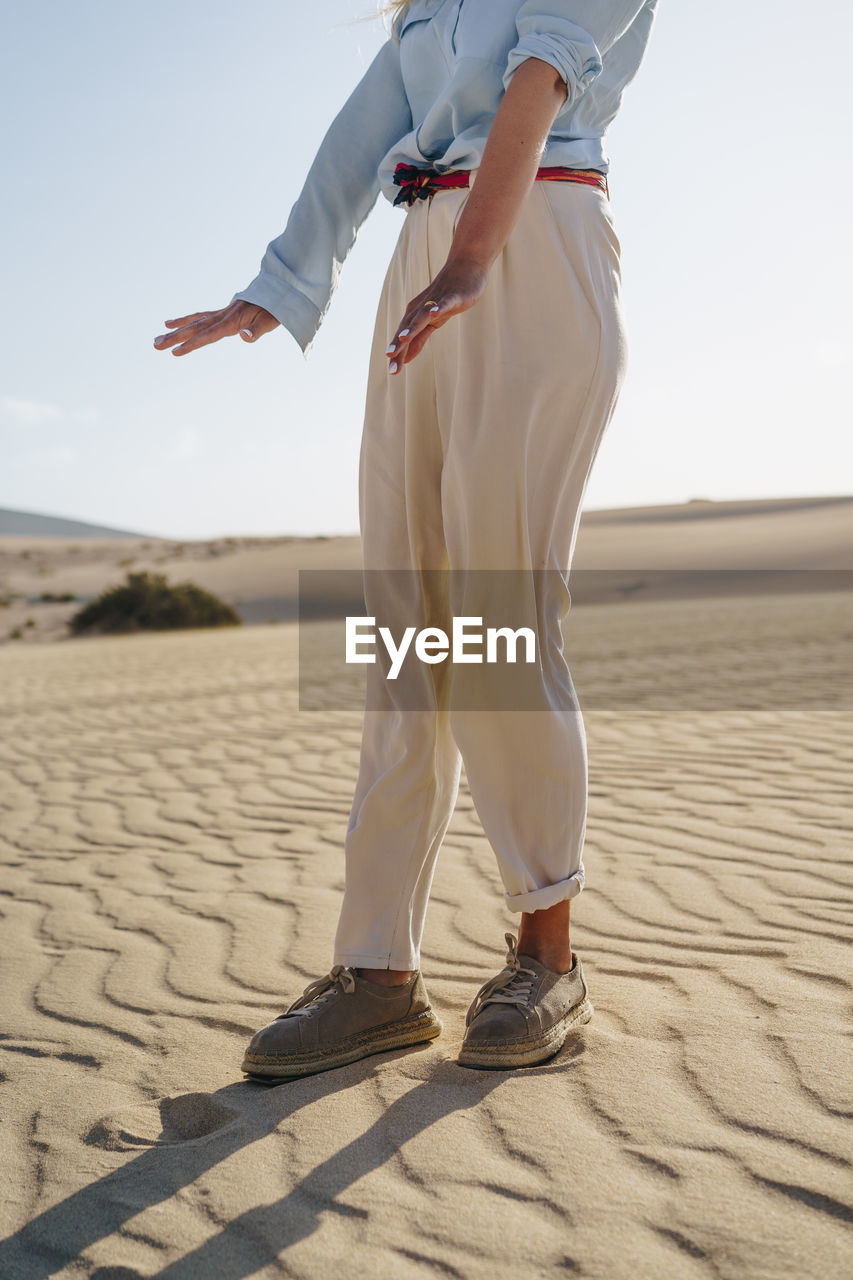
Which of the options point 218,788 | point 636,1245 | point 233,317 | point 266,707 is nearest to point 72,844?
point 218,788

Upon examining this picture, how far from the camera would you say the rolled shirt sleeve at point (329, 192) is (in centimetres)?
202

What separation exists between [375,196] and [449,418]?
57 cm

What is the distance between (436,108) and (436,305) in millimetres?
445

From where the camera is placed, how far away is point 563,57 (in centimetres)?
156

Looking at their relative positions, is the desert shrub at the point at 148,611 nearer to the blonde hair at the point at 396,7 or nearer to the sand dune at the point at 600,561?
the sand dune at the point at 600,561

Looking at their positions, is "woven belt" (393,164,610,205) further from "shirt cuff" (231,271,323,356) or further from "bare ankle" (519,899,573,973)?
"bare ankle" (519,899,573,973)

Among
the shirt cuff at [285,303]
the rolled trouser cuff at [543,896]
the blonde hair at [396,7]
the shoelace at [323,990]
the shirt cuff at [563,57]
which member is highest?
the blonde hair at [396,7]

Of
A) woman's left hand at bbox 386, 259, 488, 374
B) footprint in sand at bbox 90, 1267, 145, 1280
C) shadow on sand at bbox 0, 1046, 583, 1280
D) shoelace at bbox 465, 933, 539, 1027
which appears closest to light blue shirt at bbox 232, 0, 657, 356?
woman's left hand at bbox 386, 259, 488, 374

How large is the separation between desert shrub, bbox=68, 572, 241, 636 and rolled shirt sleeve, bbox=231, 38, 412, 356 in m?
19.7

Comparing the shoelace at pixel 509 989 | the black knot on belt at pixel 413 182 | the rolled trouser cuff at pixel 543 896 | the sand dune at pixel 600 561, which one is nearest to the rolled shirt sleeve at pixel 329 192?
the black knot on belt at pixel 413 182

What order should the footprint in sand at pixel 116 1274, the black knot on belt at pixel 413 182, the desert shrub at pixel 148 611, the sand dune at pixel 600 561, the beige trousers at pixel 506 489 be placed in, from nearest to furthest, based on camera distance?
1. the footprint in sand at pixel 116 1274
2. the beige trousers at pixel 506 489
3. the black knot on belt at pixel 413 182
4. the desert shrub at pixel 148 611
5. the sand dune at pixel 600 561

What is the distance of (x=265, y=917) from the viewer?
8.82ft

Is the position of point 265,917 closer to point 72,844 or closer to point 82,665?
point 72,844

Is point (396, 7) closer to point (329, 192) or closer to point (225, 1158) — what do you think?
point (329, 192)
